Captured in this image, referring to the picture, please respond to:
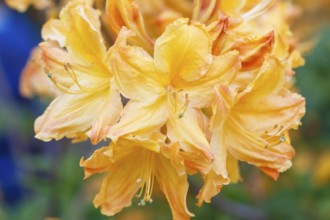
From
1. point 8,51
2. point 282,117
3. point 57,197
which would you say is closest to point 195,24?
point 282,117

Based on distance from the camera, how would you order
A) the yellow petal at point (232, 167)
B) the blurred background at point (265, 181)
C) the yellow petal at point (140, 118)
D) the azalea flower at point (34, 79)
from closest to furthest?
the yellow petal at point (140, 118), the yellow petal at point (232, 167), the azalea flower at point (34, 79), the blurred background at point (265, 181)

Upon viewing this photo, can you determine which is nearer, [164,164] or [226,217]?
[164,164]

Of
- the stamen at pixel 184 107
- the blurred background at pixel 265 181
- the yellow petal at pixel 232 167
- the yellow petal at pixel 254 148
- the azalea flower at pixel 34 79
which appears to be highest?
the stamen at pixel 184 107

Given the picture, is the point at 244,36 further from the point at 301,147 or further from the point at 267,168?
the point at 301,147

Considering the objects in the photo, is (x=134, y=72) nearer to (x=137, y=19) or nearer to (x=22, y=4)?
(x=137, y=19)

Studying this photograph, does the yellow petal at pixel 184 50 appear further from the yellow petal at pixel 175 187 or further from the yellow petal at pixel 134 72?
the yellow petal at pixel 175 187

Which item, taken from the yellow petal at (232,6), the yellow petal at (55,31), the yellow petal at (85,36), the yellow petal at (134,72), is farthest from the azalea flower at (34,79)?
the yellow petal at (232,6)

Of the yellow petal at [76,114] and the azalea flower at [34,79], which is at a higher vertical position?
the yellow petal at [76,114]
